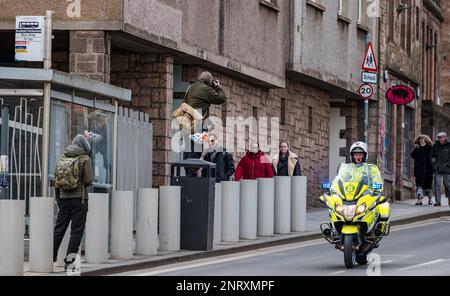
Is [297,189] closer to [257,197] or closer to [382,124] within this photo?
[257,197]

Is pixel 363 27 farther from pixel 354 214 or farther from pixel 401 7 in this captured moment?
pixel 354 214

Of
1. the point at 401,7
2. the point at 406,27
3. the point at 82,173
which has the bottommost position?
the point at 82,173

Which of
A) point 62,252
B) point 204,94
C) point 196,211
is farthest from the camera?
point 204,94

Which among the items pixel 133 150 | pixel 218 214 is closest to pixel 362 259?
pixel 218 214

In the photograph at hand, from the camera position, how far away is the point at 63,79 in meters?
21.1

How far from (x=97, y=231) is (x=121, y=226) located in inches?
31.4

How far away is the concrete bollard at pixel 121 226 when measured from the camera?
21.3 metres

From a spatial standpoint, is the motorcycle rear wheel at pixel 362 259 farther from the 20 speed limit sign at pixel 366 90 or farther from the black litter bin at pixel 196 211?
the 20 speed limit sign at pixel 366 90

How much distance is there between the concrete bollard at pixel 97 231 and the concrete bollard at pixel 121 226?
675 millimetres

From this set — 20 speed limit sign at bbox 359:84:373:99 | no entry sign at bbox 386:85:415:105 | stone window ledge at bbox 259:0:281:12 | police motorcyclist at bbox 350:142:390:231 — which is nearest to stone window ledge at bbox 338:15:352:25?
no entry sign at bbox 386:85:415:105

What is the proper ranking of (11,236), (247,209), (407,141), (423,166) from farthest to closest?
(407,141) → (423,166) → (247,209) → (11,236)

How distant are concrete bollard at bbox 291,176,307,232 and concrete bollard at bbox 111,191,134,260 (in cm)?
734

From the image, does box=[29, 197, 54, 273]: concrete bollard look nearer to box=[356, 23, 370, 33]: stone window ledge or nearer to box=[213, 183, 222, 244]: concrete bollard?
box=[213, 183, 222, 244]: concrete bollard

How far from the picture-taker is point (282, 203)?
2780 centimetres
